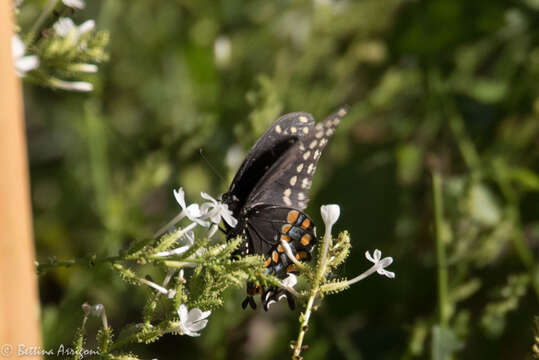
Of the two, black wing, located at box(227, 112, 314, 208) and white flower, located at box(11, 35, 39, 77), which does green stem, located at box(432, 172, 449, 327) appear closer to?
black wing, located at box(227, 112, 314, 208)

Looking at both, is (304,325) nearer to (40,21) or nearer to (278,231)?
(278,231)

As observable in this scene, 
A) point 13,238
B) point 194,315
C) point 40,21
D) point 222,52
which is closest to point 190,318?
point 194,315

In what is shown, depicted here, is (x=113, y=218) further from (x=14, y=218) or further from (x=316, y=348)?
(x=14, y=218)

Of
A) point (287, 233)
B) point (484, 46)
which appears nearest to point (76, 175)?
point (287, 233)

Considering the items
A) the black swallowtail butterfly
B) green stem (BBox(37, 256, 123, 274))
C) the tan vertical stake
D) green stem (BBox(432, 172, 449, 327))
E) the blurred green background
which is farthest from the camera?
the blurred green background

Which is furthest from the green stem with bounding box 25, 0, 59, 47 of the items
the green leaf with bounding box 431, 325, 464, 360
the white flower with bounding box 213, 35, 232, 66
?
the white flower with bounding box 213, 35, 232, 66

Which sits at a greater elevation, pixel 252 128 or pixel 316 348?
pixel 252 128

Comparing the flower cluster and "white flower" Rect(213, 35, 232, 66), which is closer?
the flower cluster

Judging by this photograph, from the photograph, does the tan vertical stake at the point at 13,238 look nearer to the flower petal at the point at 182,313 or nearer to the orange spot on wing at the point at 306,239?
the flower petal at the point at 182,313
